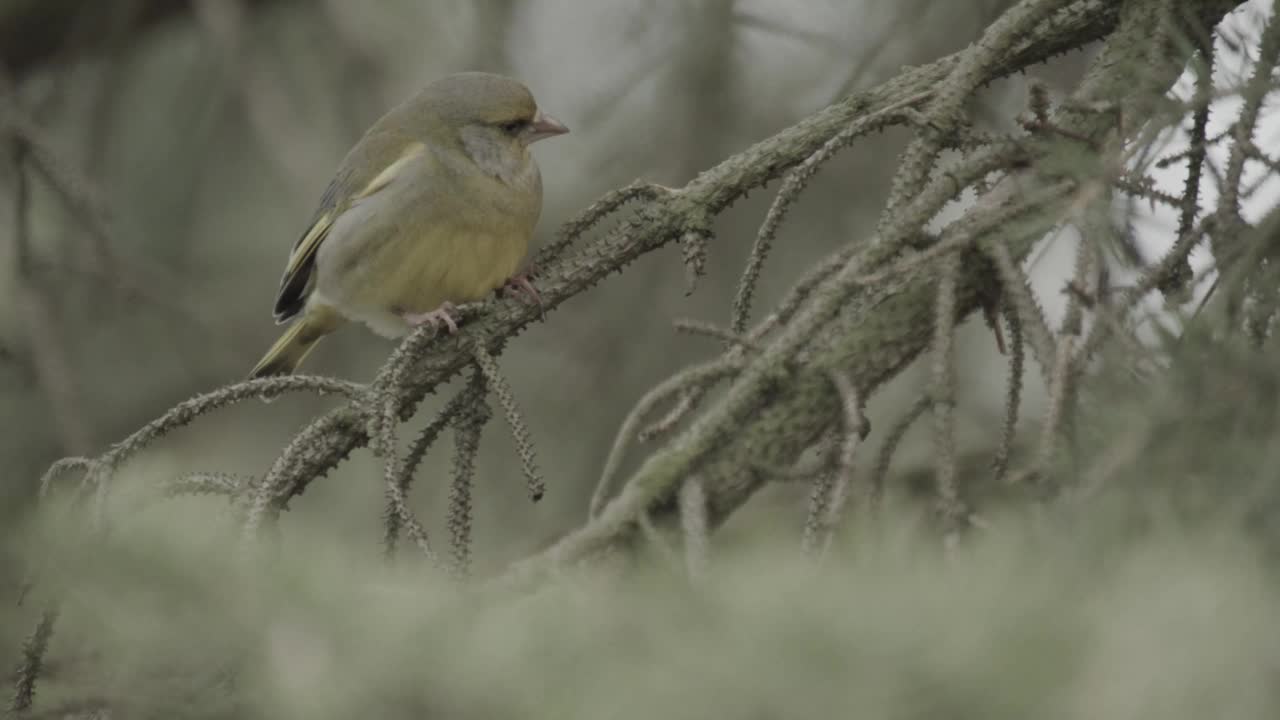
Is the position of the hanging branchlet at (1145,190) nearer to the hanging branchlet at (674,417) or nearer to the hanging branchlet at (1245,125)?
the hanging branchlet at (1245,125)

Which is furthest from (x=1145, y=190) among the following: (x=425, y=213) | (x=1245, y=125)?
(x=425, y=213)

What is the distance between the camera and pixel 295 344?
4723 mm

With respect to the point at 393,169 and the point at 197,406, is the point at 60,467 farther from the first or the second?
the point at 393,169

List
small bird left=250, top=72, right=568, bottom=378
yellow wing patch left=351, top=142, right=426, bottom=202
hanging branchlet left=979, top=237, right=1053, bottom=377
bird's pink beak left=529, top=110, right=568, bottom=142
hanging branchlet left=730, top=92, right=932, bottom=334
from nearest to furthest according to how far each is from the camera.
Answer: hanging branchlet left=979, top=237, right=1053, bottom=377
hanging branchlet left=730, top=92, right=932, bottom=334
small bird left=250, top=72, right=568, bottom=378
yellow wing patch left=351, top=142, right=426, bottom=202
bird's pink beak left=529, top=110, right=568, bottom=142

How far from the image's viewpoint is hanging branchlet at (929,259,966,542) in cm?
139

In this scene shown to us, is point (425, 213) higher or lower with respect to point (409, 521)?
higher

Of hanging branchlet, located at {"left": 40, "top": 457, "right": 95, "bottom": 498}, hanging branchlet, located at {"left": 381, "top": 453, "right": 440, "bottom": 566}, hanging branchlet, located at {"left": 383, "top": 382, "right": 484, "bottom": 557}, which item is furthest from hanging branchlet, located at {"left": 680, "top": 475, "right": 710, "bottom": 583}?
hanging branchlet, located at {"left": 40, "top": 457, "right": 95, "bottom": 498}

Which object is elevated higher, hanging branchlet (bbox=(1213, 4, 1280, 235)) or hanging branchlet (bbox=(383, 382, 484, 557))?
hanging branchlet (bbox=(383, 382, 484, 557))

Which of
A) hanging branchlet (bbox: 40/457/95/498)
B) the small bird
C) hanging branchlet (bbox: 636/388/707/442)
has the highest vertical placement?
the small bird

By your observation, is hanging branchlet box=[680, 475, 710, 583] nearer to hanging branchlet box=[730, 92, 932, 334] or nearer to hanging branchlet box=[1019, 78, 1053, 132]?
hanging branchlet box=[730, 92, 932, 334]

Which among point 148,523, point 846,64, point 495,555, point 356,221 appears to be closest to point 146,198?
point 356,221

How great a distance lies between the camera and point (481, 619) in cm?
102

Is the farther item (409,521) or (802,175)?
(802,175)

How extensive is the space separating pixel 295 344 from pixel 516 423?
110 inches
